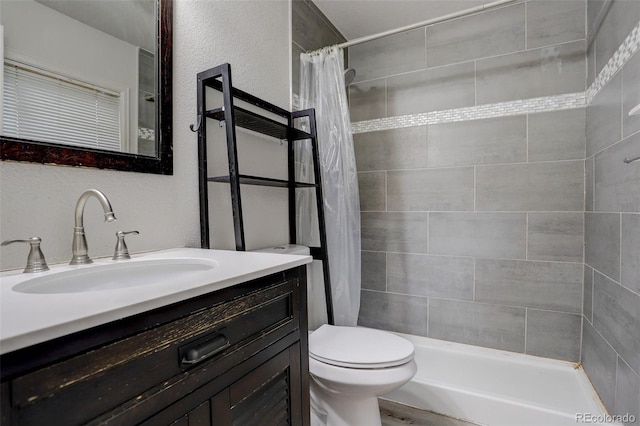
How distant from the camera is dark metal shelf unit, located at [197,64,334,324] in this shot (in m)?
1.27

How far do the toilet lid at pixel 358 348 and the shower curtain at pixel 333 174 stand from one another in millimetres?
371

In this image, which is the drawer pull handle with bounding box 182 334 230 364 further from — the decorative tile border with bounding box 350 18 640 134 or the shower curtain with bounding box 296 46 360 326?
the decorative tile border with bounding box 350 18 640 134

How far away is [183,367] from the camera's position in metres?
0.65

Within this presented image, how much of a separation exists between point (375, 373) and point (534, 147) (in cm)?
164

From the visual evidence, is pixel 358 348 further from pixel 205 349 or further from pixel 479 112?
pixel 479 112

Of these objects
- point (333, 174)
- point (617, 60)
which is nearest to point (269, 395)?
point (333, 174)

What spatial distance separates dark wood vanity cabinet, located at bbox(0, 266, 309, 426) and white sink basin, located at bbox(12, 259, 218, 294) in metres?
0.13

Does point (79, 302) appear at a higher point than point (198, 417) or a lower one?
higher

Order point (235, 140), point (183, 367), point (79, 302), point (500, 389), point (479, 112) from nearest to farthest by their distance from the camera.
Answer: point (79, 302), point (183, 367), point (235, 140), point (500, 389), point (479, 112)

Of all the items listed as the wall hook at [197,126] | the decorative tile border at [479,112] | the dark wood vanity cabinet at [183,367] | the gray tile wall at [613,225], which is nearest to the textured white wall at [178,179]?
the wall hook at [197,126]

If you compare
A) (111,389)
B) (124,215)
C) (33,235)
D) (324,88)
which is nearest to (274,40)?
(324,88)

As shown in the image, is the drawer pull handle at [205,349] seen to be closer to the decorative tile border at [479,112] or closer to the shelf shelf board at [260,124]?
the shelf shelf board at [260,124]

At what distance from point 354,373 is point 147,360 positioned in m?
Result: 0.90

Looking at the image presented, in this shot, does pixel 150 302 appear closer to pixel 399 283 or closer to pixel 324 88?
pixel 324 88
